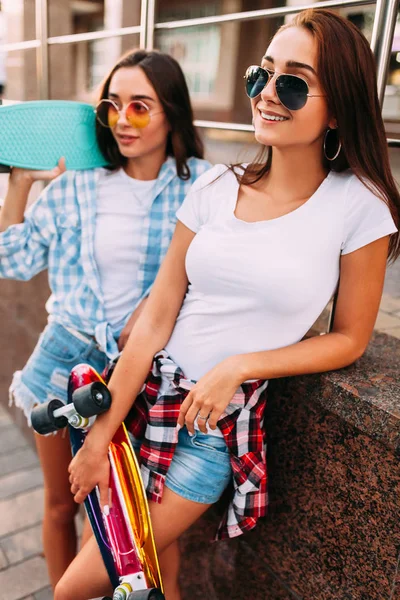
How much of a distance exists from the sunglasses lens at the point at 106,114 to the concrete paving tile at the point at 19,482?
2.38 m

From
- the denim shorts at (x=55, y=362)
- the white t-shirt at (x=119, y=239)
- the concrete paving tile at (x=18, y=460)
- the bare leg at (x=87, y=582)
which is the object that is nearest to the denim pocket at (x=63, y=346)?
the denim shorts at (x=55, y=362)

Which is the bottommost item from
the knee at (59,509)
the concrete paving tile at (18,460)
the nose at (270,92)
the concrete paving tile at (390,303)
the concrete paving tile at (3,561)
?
the concrete paving tile at (18,460)

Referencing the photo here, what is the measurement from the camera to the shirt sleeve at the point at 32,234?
1.99m

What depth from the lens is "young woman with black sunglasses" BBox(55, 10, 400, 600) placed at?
135 cm

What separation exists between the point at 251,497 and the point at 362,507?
32 centimetres

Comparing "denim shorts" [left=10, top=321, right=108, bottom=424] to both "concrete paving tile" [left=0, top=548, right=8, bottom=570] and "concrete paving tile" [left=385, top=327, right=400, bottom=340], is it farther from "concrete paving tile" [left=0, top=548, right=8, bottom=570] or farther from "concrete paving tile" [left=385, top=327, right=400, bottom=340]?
"concrete paving tile" [left=0, top=548, right=8, bottom=570]

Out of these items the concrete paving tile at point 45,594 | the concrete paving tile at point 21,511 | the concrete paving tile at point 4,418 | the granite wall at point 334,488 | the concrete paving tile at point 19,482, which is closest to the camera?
the granite wall at point 334,488

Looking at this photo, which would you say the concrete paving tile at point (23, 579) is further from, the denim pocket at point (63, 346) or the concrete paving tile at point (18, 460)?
the denim pocket at point (63, 346)

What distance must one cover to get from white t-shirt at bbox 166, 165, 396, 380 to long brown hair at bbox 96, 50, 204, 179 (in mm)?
510

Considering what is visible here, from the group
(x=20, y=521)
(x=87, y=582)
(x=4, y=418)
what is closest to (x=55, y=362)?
(x=87, y=582)

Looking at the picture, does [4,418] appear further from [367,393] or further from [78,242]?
[367,393]

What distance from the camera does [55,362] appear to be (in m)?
2.03

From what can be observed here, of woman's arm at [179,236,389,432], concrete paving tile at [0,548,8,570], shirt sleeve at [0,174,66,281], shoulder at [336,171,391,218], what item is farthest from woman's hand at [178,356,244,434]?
concrete paving tile at [0,548,8,570]

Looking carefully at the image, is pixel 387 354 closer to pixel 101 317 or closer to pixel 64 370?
pixel 101 317
